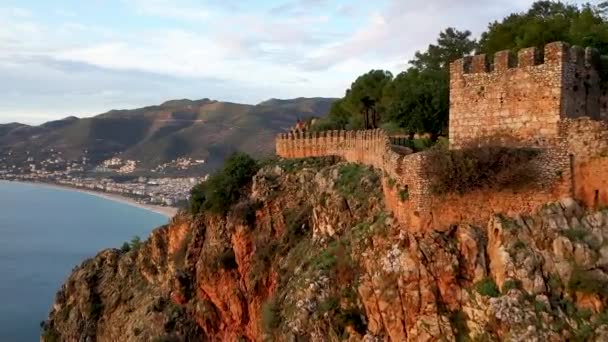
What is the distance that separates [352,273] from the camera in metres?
17.6

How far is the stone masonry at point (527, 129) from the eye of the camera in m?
14.3

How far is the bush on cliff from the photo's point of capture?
29.9m

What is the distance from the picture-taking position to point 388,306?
15.6m

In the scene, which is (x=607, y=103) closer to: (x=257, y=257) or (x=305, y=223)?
(x=305, y=223)

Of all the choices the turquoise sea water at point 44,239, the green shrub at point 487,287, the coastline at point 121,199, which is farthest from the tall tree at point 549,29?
the coastline at point 121,199

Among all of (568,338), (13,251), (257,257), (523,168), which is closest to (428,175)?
(523,168)

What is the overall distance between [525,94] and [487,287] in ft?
14.8

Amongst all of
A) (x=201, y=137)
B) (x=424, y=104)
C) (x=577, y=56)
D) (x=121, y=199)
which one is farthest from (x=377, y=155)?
(x=201, y=137)

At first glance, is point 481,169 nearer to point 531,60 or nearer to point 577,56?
point 531,60

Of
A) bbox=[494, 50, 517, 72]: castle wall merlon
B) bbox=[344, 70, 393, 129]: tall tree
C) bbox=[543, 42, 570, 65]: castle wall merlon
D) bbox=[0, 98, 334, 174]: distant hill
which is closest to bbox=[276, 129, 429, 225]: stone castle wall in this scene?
bbox=[494, 50, 517, 72]: castle wall merlon

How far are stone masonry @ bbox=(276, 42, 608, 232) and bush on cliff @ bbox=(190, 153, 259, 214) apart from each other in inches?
560

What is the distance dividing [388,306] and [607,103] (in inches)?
292

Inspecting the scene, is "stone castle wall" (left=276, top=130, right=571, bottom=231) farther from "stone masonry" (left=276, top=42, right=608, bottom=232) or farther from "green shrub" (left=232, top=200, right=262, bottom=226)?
"green shrub" (left=232, top=200, right=262, bottom=226)

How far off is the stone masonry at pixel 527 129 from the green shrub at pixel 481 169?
0.65 ft
